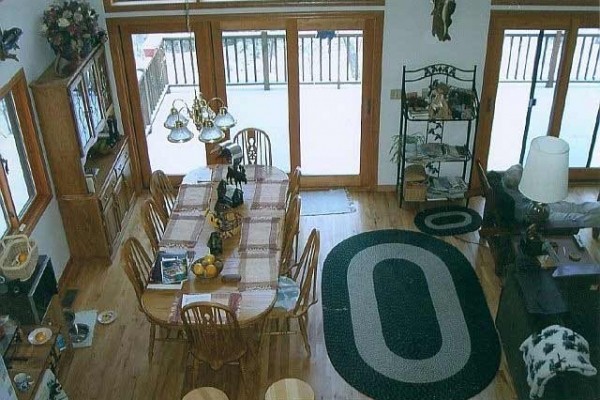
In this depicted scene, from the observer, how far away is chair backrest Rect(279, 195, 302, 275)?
5348 millimetres

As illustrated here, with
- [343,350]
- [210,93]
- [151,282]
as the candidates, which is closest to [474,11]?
[210,93]

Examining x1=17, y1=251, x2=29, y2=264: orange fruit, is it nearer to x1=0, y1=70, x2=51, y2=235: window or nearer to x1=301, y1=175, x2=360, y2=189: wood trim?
x1=0, y1=70, x2=51, y2=235: window

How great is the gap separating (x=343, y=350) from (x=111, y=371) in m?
1.89

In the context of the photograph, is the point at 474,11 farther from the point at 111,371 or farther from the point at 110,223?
the point at 111,371

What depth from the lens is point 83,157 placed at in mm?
5820

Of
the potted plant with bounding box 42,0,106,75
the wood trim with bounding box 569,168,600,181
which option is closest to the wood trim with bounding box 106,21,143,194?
the potted plant with bounding box 42,0,106,75

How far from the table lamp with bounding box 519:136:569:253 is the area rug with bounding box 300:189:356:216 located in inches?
98.4

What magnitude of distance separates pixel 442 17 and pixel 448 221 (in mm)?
2144

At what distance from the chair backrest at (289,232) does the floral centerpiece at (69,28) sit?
93.6 inches

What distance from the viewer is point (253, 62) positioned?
269 inches

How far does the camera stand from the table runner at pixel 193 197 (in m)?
5.68

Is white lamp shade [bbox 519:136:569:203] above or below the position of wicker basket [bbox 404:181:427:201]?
above

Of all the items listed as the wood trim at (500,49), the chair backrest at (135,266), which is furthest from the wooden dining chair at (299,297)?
the wood trim at (500,49)

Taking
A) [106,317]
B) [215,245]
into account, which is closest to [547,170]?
[215,245]
